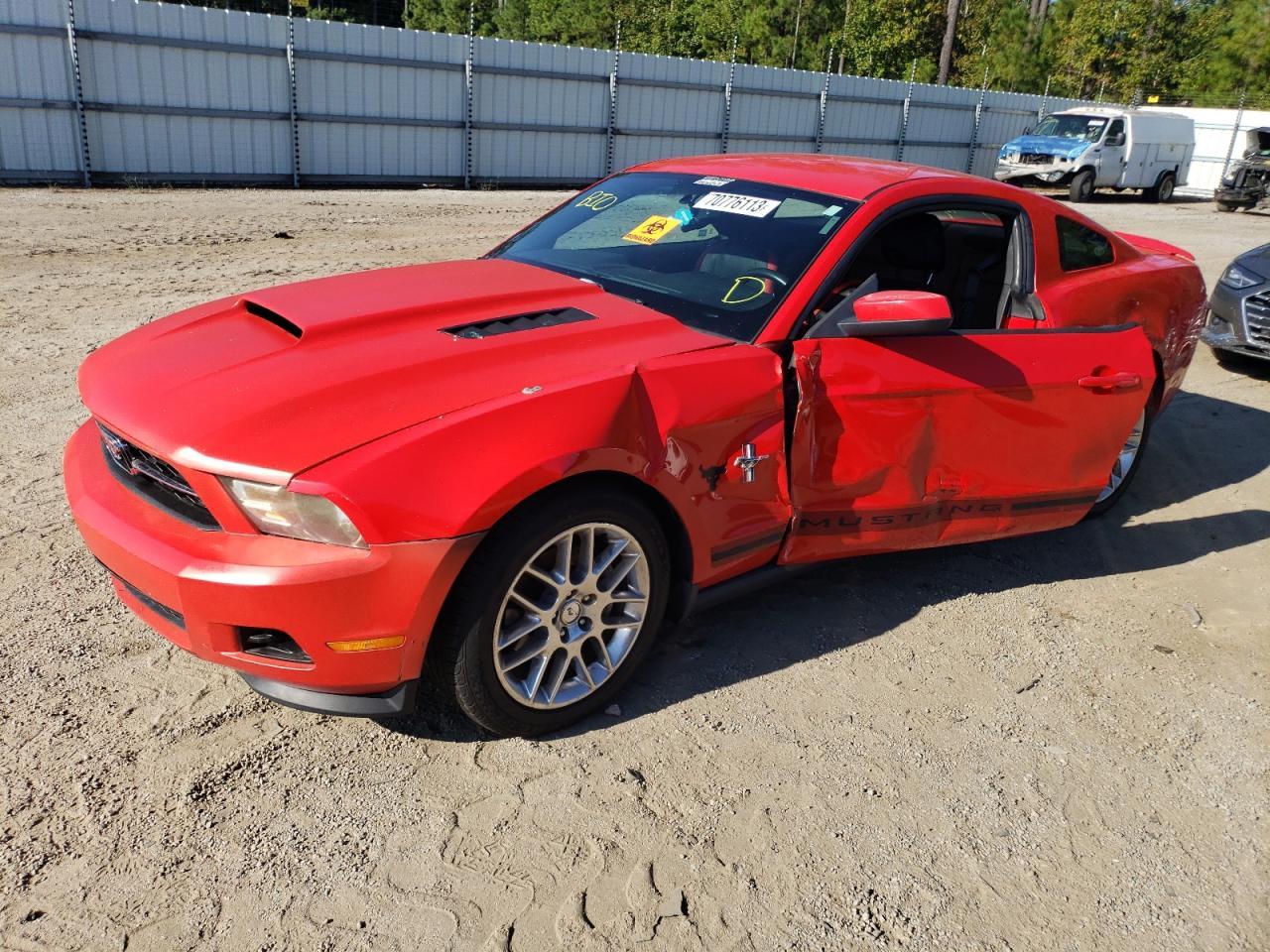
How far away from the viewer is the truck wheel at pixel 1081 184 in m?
23.1

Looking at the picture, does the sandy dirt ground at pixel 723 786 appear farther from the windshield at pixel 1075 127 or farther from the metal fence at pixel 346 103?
the windshield at pixel 1075 127

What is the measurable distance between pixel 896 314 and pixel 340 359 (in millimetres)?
1764

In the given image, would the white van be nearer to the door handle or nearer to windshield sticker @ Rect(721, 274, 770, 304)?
the door handle

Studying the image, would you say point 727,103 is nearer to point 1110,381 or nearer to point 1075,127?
point 1075,127

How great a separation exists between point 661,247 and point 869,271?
2.75 feet

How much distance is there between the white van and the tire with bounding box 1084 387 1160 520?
1939 centimetres

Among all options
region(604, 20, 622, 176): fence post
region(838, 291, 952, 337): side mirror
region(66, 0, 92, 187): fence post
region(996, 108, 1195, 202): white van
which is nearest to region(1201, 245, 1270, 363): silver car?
region(838, 291, 952, 337): side mirror

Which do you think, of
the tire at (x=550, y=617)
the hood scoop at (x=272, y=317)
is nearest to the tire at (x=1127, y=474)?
the tire at (x=550, y=617)

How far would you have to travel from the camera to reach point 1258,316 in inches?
317

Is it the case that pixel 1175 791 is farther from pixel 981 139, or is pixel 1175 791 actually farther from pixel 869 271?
pixel 981 139

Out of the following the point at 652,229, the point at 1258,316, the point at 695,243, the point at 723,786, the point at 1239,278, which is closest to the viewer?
the point at 723,786

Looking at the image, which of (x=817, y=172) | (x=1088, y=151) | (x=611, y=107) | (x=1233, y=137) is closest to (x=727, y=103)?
(x=611, y=107)

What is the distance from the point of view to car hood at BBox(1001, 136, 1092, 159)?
75.3 feet

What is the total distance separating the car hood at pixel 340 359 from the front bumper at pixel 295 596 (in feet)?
0.70
